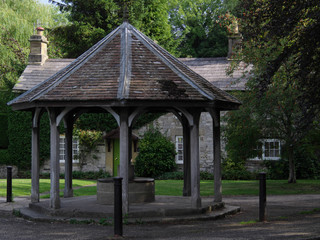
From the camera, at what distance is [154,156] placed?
89.9 feet

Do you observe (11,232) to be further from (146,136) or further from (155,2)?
(155,2)

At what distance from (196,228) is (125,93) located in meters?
3.47

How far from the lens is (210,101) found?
12.2m

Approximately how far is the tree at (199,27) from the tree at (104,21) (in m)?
6.44

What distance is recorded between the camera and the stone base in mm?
13352

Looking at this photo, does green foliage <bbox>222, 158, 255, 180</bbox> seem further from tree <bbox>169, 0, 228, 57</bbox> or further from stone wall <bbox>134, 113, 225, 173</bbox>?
tree <bbox>169, 0, 228, 57</bbox>

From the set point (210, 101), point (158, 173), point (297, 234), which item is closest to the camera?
point (297, 234)

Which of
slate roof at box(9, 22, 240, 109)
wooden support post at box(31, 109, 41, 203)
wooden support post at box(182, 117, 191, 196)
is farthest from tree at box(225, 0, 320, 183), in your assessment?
wooden support post at box(31, 109, 41, 203)

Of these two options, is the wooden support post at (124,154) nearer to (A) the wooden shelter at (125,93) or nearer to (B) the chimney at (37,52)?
(A) the wooden shelter at (125,93)

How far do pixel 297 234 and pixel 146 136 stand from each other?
61.5 ft

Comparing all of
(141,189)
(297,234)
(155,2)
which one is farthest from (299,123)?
(155,2)

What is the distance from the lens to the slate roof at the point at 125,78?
476 inches

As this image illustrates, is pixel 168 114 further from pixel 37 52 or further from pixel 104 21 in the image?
pixel 104 21

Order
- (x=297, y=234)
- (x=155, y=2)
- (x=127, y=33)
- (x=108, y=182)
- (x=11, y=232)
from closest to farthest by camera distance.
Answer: (x=297, y=234) → (x=11, y=232) → (x=108, y=182) → (x=127, y=33) → (x=155, y=2)
